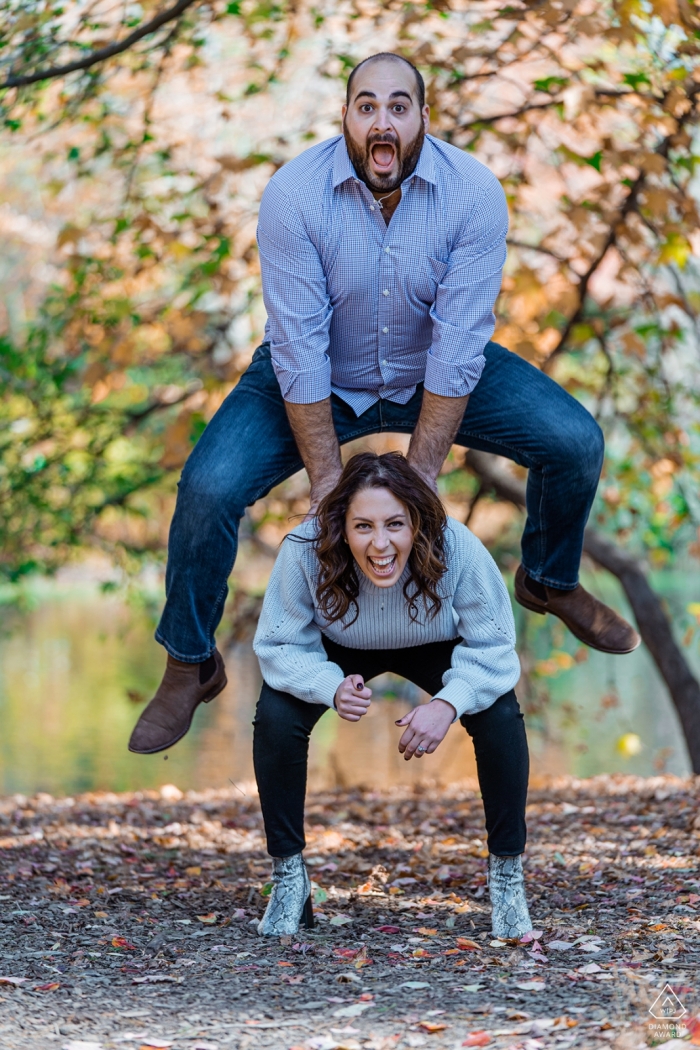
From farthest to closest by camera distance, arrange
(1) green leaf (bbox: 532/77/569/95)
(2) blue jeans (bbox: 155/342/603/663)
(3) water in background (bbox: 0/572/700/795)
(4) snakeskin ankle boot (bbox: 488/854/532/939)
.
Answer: (3) water in background (bbox: 0/572/700/795) < (1) green leaf (bbox: 532/77/569/95) < (2) blue jeans (bbox: 155/342/603/663) < (4) snakeskin ankle boot (bbox: 488/854/532/939)

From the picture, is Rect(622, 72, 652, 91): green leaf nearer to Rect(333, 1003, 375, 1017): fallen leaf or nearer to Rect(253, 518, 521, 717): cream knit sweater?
Rect(253, 518, 521, 717): cream knit sweater

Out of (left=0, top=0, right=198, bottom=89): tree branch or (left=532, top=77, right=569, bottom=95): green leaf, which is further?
(left=532, top=77, right=569, bottom=95): green leaf

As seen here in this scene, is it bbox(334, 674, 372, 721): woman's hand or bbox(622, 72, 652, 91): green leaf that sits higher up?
A: bbox(622, 72, 652, 91): green leaf

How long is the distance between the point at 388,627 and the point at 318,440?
58 cm

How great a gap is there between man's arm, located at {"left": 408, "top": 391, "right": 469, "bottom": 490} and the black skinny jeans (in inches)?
21.6

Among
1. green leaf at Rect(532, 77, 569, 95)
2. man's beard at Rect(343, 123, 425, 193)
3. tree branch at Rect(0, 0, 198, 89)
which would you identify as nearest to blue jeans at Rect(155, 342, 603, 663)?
man's beard at Rect(343, 123, 425, 193)

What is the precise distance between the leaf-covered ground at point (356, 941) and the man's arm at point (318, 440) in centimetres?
121

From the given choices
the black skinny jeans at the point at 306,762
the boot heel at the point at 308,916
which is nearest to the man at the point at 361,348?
the black skinny jeans at the point at 306,762

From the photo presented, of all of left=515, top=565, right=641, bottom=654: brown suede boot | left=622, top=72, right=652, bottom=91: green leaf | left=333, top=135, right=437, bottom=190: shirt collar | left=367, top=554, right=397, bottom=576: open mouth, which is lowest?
left=515, top=565, right=641, bottom=654: brown suede boot

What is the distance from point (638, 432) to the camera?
6715 millimetres

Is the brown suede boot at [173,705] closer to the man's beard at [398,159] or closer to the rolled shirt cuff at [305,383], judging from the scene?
the rolled shirt cuff at [305,383]

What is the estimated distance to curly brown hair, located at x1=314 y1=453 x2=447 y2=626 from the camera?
2.88m

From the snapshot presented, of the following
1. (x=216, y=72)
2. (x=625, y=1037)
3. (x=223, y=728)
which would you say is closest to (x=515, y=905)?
(x=625, y=1037)

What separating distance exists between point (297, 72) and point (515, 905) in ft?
21.5
